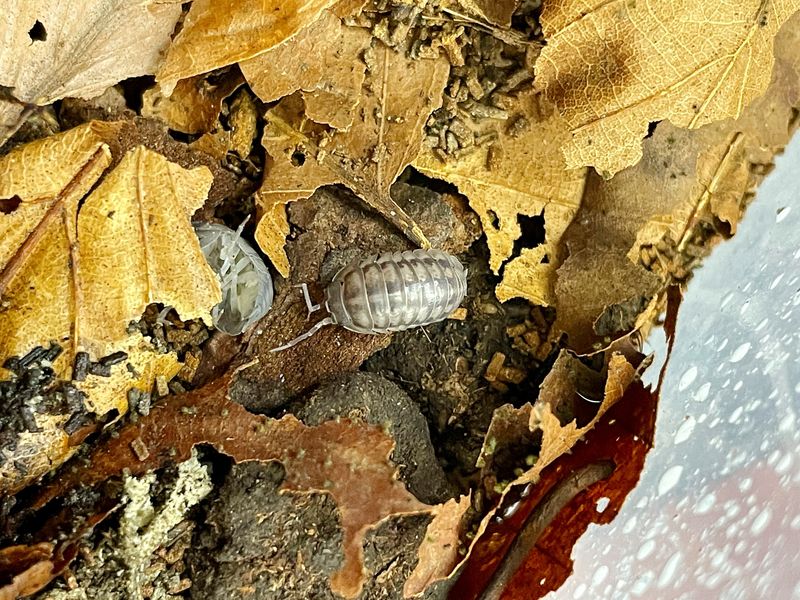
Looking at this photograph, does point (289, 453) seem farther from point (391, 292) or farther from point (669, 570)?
point (669, 570)

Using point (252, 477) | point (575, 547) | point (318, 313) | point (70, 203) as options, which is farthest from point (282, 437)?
point (575, 547)

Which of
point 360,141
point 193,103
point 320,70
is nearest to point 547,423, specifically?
point 360,141

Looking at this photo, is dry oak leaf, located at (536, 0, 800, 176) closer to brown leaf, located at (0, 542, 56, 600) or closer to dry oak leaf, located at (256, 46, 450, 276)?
dry oak leaf, located at (256, 46, 450, 276)

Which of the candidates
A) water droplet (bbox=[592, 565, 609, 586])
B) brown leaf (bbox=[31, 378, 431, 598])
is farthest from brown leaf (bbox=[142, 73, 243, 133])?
water droplet (bbox=[592, 565, 609, 586])

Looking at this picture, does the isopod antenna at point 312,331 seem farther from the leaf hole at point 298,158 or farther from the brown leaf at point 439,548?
the brown leaf at point 439,548

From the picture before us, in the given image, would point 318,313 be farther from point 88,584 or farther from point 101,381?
point 88,584

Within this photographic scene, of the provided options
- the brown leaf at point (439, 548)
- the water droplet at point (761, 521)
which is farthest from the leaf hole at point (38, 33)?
the water droplet at point (761, 521)
